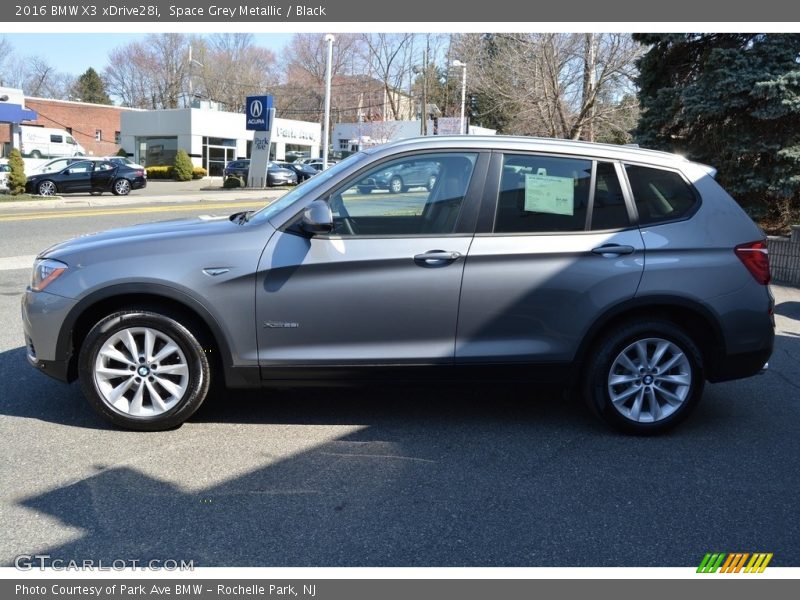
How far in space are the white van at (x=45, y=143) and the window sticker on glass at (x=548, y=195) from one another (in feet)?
146

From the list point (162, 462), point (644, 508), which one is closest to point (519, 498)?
point (644, 508)

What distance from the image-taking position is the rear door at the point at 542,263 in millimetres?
4676

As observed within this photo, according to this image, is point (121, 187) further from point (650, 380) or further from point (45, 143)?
point (650, 380)

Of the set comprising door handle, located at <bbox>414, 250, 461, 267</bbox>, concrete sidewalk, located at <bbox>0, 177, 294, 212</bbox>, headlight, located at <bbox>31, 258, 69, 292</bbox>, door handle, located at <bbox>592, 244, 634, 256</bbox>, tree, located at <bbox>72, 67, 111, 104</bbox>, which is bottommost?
concrete sidewalk, located at <bbox>0, 177, 294, 212</bbox>

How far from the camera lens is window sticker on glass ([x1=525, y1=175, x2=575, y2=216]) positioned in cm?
477

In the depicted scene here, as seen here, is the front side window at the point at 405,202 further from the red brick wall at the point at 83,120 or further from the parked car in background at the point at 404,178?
the red brick wall at the point at 83,120

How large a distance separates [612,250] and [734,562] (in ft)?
6.60

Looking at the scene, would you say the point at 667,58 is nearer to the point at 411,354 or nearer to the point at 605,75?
the point at 605,75

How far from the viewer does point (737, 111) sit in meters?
12.8

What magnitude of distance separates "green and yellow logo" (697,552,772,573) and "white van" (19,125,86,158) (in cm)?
4626

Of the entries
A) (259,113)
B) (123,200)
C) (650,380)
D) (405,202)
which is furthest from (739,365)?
(259,113)

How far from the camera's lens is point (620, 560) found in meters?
3.39

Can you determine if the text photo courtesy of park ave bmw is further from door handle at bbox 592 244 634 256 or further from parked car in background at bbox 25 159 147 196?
parked car in background at bbox 25 159 147 196

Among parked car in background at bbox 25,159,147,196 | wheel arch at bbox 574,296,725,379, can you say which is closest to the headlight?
wheel arch at bbox 574,296,725,379
